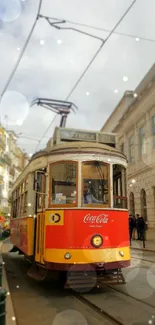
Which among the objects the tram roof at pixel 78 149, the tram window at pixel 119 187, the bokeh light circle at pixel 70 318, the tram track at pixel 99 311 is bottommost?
the bokeh light circle at pixel 70 318

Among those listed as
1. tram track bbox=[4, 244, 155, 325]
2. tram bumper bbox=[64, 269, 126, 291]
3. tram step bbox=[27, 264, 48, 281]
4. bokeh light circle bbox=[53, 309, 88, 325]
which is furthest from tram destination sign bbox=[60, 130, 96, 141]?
bokeh light circle bbox=[53, 309, 88, 325]

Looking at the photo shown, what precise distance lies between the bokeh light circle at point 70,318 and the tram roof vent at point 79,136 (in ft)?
13.9

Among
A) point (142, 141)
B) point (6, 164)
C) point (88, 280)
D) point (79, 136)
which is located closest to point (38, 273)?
point (88, 280)

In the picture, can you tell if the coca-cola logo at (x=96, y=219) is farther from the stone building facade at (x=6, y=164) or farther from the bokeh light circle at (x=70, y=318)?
the stone building facade at (x=6, y=164)

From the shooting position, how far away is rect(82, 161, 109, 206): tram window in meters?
6.88

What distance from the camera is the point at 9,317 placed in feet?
16.0

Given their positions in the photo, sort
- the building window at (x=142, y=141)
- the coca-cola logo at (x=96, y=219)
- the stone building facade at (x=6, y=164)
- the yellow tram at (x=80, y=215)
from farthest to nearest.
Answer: the stone building facade at (x=6, y=164), the building window at (x=142, y=141), the coca-cola logo at (x=96, y=219), the yellow tram at (x=80, y=215)

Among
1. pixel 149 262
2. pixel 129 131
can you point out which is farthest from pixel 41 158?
pixel 129 131

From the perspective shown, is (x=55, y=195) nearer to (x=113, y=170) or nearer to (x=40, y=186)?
(x=40, y=186)

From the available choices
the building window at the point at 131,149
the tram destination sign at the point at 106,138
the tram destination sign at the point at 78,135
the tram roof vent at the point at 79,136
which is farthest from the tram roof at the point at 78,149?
the building window at the point at 131,149

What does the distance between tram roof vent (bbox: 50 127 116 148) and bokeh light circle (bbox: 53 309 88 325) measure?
13.9ft

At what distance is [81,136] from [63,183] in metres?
2.12

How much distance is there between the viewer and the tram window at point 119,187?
283 inches

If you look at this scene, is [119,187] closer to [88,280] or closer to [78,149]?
[78,149]
